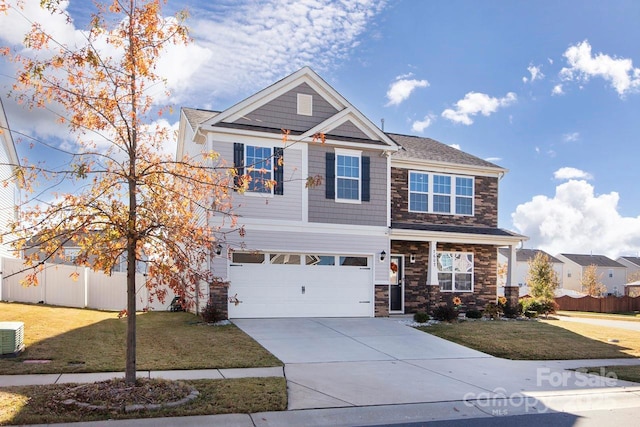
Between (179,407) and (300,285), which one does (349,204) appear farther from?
(179,407)

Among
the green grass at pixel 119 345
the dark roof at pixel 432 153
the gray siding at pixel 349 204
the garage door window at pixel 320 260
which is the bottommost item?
the green grass at pixel 119 345

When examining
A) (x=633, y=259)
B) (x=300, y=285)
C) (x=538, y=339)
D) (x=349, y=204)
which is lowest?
(x=633, y=259)

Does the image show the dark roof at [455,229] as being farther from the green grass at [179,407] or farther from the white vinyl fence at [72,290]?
the green grass at [179,407]

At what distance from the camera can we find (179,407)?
7.40 metres

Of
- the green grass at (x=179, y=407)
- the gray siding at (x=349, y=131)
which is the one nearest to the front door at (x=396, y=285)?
the gray siding at (x=349, y=131)

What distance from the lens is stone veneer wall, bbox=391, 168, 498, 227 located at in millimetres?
20984

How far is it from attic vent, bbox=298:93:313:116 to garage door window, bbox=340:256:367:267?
17.0 ft

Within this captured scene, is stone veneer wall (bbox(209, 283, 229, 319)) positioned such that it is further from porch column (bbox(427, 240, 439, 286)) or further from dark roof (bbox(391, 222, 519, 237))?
porch column (bbox(427, 240, 439, 286))

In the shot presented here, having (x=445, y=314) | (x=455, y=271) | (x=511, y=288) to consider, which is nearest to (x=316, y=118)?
(x=445, y=314)

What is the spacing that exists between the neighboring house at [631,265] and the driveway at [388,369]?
65754 mm

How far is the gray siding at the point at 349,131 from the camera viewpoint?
19453 mm

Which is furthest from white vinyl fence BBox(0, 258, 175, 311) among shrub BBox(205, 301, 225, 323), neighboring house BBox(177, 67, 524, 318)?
neighboring house BBox(177, 67, 524, 318)

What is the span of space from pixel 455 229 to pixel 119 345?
1343 centimetres

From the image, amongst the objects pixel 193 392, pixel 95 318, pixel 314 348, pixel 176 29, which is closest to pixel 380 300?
pixel 314 348
